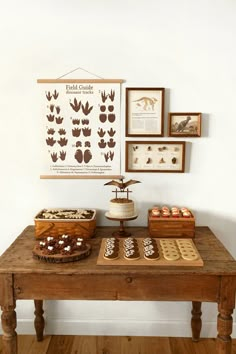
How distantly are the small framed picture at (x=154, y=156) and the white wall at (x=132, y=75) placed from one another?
0.05m

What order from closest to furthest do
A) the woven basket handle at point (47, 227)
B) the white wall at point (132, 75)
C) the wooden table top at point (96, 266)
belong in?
the wooden table top at point (96, 266)
the woven basket handle at point (47, 227)
the white wall at point (132, 75)

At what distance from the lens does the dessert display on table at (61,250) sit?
178 cm

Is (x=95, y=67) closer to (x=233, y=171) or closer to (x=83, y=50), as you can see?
(x=83, y=50)

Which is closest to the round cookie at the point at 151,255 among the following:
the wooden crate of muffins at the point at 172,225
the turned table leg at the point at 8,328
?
the wooden crate of muffins at the point at 172,225

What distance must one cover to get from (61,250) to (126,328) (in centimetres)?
100

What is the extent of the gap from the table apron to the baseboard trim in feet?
2.76

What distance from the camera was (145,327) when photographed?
249cm

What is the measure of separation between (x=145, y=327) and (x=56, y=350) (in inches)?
23.1

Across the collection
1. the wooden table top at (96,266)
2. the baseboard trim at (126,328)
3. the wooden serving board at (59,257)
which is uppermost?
the wooden serving board at (59,257)

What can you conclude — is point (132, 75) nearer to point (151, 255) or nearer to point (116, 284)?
point (151, 255)

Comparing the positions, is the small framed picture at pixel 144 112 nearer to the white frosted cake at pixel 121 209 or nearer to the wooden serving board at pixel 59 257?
the white frosted cake at pixel 121 209

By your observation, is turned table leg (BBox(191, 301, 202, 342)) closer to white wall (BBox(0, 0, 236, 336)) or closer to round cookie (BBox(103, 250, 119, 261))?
white wall (BBox(0, 0, 236, 336))

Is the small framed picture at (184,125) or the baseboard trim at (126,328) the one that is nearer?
the small framed picture at (184,125)

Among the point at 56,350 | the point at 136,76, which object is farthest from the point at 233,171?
the point at 56,350
